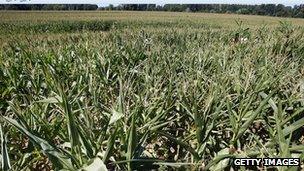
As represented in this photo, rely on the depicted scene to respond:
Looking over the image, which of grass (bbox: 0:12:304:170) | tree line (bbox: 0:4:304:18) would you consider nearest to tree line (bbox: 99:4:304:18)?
tree line (bbox: 0:4:304:18)

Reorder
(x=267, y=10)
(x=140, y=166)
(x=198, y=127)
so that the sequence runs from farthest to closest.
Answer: (x=267, y=10) < (x=198, y=127) < (x=140, y=166)

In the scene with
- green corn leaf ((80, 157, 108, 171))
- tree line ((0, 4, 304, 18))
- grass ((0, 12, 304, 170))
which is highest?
green corn leaf ((80, 157, 108, 171))

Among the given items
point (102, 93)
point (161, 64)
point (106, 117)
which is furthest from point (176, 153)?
point (161, 64)

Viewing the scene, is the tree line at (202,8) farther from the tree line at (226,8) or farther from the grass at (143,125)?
the grass at (143,125)

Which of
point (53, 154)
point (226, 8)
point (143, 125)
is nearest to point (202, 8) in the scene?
point (226, 8)

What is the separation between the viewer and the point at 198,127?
96.0 inches

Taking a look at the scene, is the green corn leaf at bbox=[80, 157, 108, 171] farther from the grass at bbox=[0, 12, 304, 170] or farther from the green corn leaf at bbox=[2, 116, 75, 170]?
the green corn leaf at bbox=[2, 116, 75, 170]

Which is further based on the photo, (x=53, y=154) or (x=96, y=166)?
(x=53, y=154)

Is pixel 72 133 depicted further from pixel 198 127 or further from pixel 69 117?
pixel 198 127

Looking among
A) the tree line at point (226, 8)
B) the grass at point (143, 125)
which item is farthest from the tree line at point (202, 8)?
the grass at point (143, 125)

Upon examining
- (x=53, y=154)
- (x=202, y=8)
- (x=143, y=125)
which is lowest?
(x=202, y=8)

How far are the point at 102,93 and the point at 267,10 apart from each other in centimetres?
11808

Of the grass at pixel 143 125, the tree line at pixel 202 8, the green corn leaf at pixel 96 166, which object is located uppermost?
the green corn leaf at pixel 96 166

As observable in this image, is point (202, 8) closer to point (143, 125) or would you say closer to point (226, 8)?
point (226, 8)
